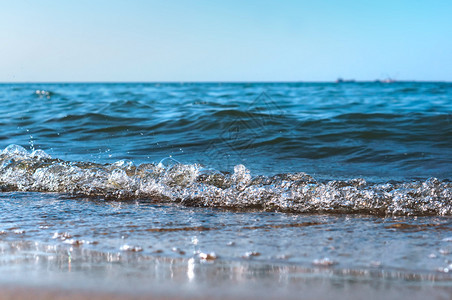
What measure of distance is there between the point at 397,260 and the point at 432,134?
16.8ft

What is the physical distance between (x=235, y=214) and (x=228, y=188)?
0.59 metres

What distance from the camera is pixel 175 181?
4.10 metres

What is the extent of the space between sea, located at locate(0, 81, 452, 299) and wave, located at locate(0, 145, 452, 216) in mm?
16

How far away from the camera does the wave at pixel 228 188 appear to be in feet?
11.3

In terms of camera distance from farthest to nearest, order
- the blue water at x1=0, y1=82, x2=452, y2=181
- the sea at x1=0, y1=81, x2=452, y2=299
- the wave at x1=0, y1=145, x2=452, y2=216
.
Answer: the blue water at x1=0, y1=82, x2=452, y2=181 < the wave at x1=0, y1=145, x2=452, y2=216 < the sea at x1=0, y1=81, x2=452, y2=299

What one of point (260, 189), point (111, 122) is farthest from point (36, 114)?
point (260, 189)

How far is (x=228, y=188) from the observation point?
3.87 metres

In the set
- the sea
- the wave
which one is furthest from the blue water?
the wave

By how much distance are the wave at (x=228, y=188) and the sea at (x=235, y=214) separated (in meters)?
0.02

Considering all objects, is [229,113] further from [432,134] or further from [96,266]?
[96,266]

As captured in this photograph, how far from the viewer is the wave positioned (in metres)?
3.45

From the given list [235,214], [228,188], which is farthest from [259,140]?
[235,214]

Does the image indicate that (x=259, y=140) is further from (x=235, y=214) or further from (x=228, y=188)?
(x=235, y=214)

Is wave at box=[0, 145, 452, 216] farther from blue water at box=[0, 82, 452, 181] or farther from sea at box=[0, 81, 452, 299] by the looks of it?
blue water at box=[0, 82, 452, 181]
